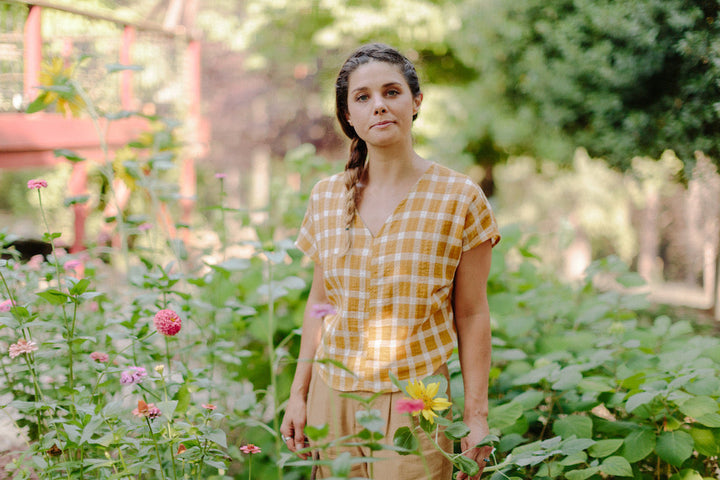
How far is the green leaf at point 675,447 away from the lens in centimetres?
147

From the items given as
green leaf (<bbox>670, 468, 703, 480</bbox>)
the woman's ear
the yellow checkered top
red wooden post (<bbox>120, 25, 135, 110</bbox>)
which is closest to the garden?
green leaf (<bbox>670, 468, 703, 480</bbox>)

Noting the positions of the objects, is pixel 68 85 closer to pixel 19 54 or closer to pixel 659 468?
pixel 659 468

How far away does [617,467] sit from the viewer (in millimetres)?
1412

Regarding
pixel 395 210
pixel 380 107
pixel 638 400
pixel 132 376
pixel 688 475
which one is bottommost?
pixel 688 475

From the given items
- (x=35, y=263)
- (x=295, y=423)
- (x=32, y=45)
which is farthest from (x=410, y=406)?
(x=32, y=45)

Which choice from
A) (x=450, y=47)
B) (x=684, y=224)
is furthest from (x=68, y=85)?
(x=684, y=224)

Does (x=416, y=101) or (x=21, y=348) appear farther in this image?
(x=416, y=101)

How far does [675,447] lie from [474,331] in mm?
613

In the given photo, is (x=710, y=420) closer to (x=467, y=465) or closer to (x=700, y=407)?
(x=700, y=407)

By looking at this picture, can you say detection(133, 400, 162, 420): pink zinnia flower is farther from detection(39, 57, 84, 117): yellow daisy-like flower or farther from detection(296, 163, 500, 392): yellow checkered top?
detection(39, 57, 84, 117): yellow daisy-like flower

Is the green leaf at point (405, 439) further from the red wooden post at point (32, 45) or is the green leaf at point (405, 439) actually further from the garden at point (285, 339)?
the red wooden post at point (32, 45)

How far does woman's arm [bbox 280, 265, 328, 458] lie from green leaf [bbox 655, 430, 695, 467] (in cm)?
90

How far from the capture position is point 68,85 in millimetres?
1908

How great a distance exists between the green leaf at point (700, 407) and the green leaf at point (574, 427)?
0.24 meters
